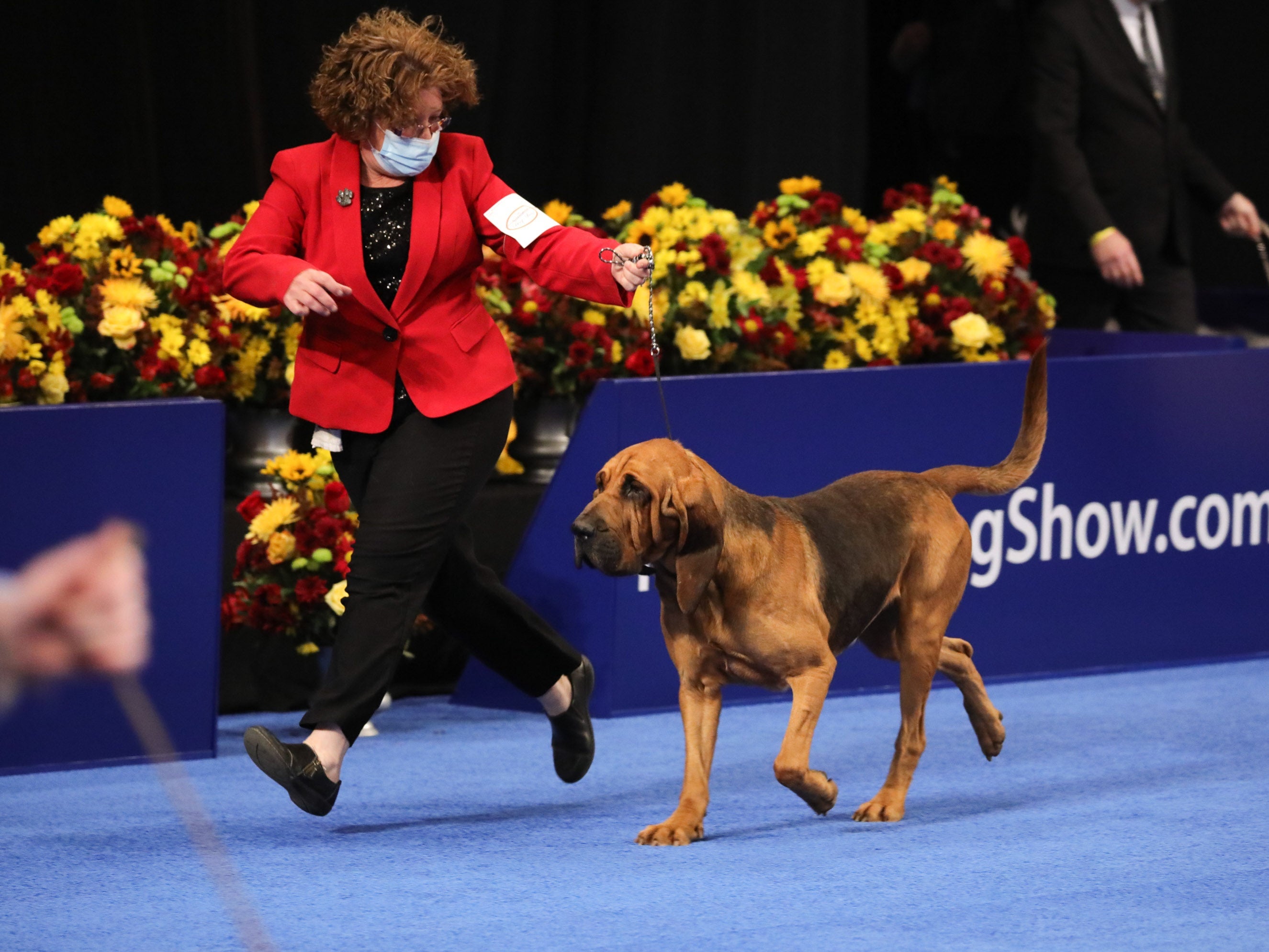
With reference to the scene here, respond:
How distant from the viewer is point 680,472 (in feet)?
13.9

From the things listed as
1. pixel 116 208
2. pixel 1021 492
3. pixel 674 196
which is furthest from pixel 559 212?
pixel 1021 492

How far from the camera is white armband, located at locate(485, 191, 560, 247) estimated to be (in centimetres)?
448

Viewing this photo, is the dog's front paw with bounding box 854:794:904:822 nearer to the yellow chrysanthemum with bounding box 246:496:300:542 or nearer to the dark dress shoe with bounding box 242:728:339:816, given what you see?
the dark dress shoe with bounding box 242:728:339:816

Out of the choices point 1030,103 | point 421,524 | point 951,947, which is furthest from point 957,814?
point 1030,103

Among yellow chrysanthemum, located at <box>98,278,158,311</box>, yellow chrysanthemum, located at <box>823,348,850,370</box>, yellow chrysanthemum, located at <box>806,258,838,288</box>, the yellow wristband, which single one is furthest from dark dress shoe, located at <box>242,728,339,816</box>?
the yellow wristband

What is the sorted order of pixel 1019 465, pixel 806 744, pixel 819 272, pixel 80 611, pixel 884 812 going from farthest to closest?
pixel 819 272, pixel 1019 465, pixel 884 812, pixel 806 744, pixel 80 611

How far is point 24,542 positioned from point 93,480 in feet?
0.76

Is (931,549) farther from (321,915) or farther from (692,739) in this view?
(321,915)

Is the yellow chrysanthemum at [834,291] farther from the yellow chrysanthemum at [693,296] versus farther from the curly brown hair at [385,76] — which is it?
the curly brown hair at [385,76]

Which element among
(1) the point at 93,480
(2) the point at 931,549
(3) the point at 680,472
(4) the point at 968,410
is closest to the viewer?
(3) the point at 680,472

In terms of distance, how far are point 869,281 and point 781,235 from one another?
13.8 inches

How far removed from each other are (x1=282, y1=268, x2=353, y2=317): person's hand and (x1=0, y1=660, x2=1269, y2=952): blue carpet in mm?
1144

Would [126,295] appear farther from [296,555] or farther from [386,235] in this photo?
[386,235]

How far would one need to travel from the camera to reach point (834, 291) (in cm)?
627
